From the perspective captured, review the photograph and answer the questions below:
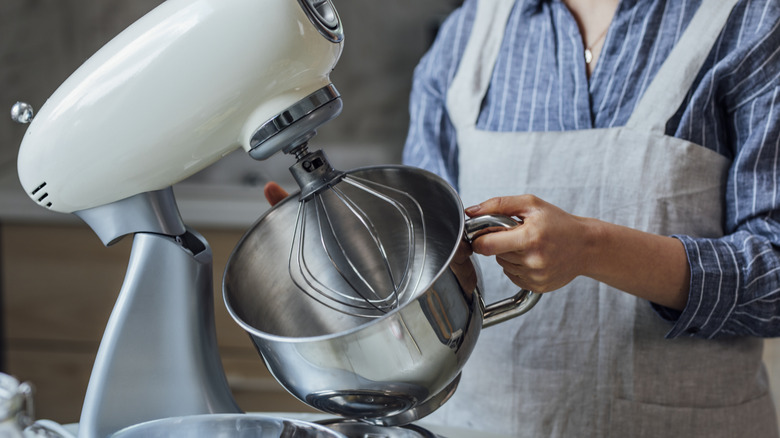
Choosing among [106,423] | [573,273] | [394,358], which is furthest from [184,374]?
[573,273]

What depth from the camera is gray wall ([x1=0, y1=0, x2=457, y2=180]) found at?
1764 mm

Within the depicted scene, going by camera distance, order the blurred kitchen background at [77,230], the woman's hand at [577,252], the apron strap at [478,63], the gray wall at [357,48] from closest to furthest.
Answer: the woman's hand at [577,252] → the apron strap at [478,63] → the blurred kitchen background at [77,230] → the gray wall at [357,48]

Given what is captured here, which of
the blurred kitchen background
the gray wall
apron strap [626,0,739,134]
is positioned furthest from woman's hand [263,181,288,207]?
the gray wall

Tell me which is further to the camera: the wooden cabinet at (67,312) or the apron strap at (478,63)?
the wooden cabinet at (67,312)

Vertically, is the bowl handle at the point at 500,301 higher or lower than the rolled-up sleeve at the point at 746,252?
higher

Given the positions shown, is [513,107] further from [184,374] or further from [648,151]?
[184,374]

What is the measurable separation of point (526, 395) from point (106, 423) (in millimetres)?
442

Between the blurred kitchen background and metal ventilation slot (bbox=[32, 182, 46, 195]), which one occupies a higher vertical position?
metal ventilation slot (bbox=[32, 182, 46, 195])

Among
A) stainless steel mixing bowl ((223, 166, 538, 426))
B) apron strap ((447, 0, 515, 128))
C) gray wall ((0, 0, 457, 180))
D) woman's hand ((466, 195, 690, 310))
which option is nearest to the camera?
stainless steel mixing bowl ((223, 166, 538, 426))

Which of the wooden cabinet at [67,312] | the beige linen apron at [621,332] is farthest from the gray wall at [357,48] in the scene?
the beige linen apron at [621,332]

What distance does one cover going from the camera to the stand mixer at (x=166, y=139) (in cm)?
45

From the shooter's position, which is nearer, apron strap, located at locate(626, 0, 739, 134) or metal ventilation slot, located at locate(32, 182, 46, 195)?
metal ventilation slot, located at locate(32, 182, 46, 195)

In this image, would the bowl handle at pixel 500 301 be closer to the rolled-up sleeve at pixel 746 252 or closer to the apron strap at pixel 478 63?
the rolled-up sleeve at pixel 746 252

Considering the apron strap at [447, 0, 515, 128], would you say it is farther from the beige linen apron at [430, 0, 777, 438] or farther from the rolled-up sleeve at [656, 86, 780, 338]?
the rolled-up sleeve at [656, 86, 780, 338]
